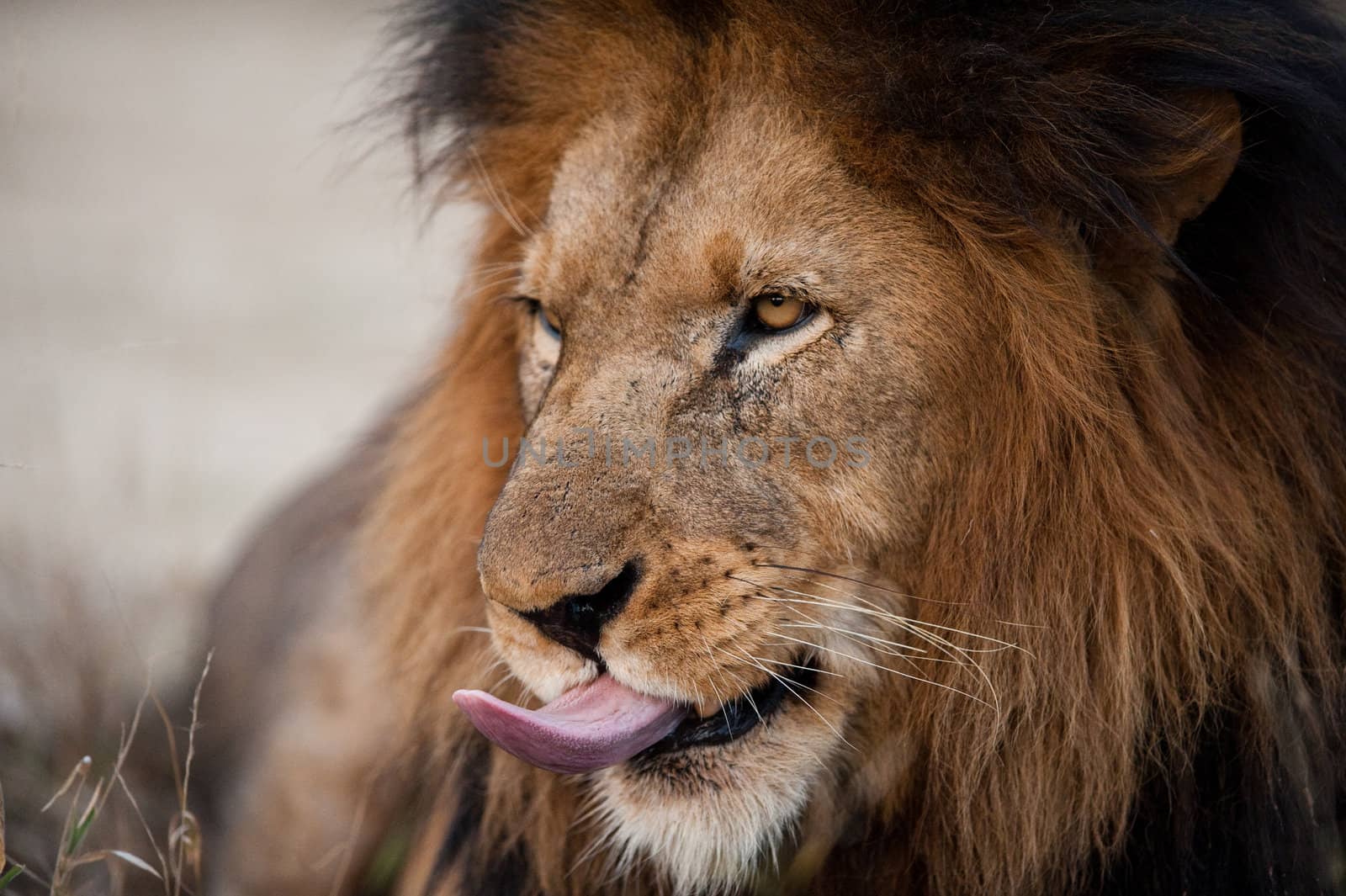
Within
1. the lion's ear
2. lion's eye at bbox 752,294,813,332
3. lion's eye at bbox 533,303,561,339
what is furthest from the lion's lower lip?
the lion's ear

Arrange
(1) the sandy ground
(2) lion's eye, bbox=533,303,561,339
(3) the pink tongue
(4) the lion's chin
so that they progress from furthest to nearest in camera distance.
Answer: (1) the sandy ground, (2) lion's eye, bbox=533,303,561,339, (4) the lion's chin, (3) the pink tongue

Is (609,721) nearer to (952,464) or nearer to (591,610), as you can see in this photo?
(591,610)

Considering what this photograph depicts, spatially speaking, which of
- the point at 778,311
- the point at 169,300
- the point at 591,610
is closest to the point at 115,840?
the point at 591,610

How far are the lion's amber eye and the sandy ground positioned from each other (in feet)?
3.48

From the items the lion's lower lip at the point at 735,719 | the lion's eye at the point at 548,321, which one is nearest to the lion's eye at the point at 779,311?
the lion's eye at the point at 548,321

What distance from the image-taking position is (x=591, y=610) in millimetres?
1988

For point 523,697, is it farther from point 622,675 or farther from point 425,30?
point 425,30

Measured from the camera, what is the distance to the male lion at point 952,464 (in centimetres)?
200

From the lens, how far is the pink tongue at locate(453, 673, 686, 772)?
194 centimetres

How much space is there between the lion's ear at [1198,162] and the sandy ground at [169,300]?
5.08 ft

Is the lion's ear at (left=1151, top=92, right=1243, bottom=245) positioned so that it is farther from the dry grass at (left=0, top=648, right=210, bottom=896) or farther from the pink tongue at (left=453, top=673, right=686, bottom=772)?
the dry grass at (left=0, top=648, right=210, bottom=896)

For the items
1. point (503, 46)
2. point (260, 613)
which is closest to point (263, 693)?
point (260, 613)

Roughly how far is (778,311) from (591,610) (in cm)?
53

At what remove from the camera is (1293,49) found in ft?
6.56
